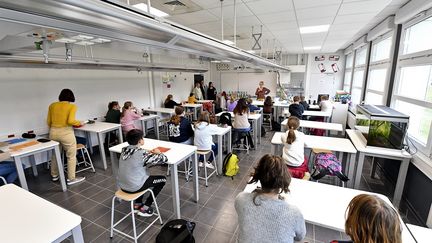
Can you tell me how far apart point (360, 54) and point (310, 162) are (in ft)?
18.5

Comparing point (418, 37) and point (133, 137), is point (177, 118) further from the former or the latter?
point (418, 37)

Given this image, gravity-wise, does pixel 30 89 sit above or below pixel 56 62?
below

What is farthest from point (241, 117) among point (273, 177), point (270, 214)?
point (270, 214)

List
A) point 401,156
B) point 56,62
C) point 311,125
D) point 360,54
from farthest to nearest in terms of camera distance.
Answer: point 360,54
point 311,125
point 56,62
point 401,156

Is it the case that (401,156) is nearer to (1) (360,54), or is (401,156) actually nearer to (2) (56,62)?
(2) (56,62)

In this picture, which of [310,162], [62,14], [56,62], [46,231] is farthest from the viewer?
[310,162]

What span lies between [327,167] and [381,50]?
14.6 ft

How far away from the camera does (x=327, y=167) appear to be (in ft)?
8.51

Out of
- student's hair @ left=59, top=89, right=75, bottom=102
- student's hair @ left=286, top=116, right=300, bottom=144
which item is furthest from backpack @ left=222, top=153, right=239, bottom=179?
student's hair @ left=59, top=89, right=75, bottom=102

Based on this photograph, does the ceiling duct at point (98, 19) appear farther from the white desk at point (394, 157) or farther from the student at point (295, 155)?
the white desk at point (394, 157)

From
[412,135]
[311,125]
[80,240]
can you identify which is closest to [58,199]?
[80,240]

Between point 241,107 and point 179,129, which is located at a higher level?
point 241,107

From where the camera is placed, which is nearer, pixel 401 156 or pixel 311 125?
pixel 401 156

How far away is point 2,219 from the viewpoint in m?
1.35
